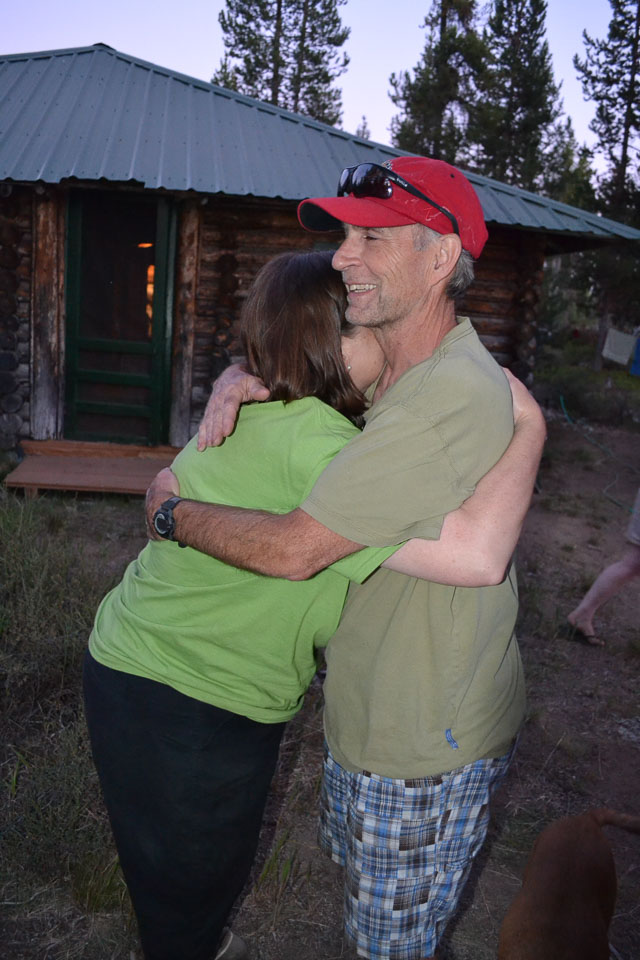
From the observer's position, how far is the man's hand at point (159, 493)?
170cm

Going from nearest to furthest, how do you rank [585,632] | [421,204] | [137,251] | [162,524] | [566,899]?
[566,899]
[162,524]
[421,204]
[585,632]
[137,251]

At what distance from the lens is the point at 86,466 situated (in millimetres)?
7973

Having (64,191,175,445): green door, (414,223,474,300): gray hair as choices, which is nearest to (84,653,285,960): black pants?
(414,223,474,300): gray hair

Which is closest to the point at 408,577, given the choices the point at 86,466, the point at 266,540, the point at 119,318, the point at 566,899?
the point at 266,540

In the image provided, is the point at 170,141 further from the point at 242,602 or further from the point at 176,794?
the point at 176,794

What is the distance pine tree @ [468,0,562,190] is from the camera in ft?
71.8

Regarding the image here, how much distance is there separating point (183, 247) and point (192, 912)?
7.60m

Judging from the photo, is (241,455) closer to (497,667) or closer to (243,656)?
(243,656)

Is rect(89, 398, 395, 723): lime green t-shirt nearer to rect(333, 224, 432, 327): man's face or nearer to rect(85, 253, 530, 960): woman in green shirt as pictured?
rect(85, 253, 530, 960): woman in green shirt

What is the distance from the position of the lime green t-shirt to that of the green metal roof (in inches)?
249

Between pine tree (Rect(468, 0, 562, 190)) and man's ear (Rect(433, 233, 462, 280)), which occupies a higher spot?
pine tree (Rect(468, 0, 562, 190))

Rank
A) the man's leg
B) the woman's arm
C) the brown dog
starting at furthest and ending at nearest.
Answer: the man's leg, the woman's arm, the brown dog

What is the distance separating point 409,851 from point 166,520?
86 centimetres

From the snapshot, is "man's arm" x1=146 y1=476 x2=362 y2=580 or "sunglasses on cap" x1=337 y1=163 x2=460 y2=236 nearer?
"man's arm" x1=146 y1=476 x2=362 y2=580
